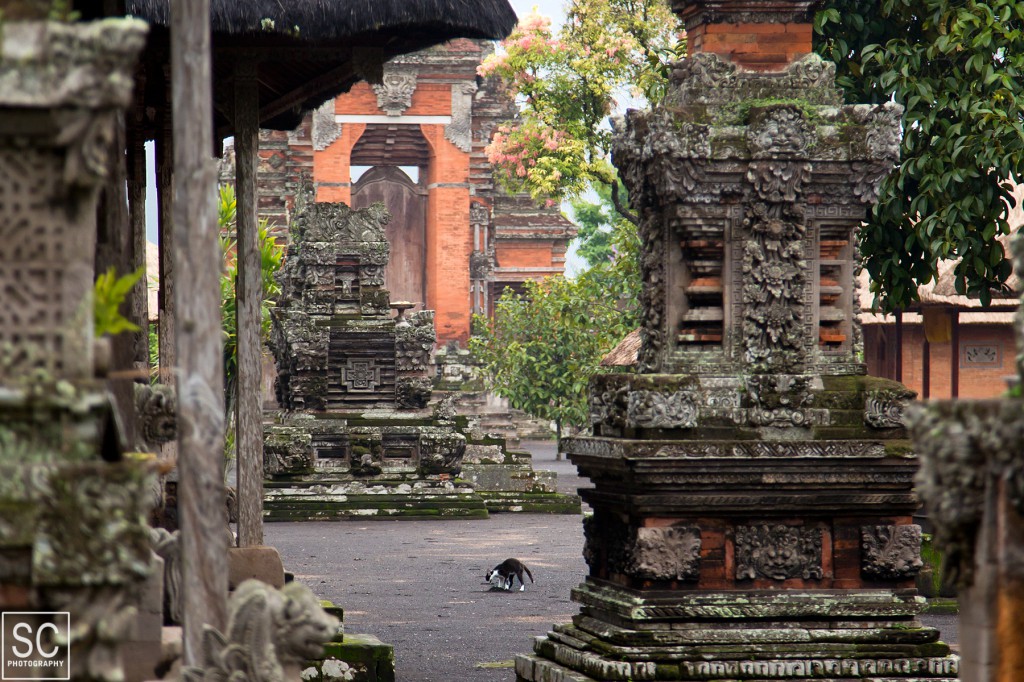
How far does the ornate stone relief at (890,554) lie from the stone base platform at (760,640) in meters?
0.14

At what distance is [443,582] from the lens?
15.0 meters

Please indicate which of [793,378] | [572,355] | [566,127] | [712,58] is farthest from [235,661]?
[572,355]

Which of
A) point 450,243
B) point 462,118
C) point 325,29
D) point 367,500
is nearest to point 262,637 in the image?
point 325,29

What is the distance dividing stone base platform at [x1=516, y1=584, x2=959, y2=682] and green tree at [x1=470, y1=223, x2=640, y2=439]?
2042 centimetres

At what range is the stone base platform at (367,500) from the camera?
2155 cm

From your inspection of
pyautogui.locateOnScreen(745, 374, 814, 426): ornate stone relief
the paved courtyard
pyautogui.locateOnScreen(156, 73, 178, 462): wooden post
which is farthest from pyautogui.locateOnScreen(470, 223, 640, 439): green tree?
pyautogui.locateOnScreen(745, 374, 814, 426): ornate stone relief

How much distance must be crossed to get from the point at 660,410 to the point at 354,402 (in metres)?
15.1

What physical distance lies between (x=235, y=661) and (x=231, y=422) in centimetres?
1394

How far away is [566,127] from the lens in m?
26.3

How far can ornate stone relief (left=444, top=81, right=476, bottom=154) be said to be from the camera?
35781 millimetres

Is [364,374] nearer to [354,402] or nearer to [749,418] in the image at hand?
[354,402]

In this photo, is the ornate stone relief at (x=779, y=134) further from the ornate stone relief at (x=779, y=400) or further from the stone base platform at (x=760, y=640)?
the stone base platform at (x=760, y=640)

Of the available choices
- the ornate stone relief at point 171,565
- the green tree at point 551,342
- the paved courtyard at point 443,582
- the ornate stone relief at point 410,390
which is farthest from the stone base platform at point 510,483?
the ornate stone relief at point 171,565

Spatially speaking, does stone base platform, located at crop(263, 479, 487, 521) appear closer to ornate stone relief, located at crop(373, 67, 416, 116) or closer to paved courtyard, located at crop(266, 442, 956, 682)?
paved courtyard, located at crop(266, 442, 956, 682)
